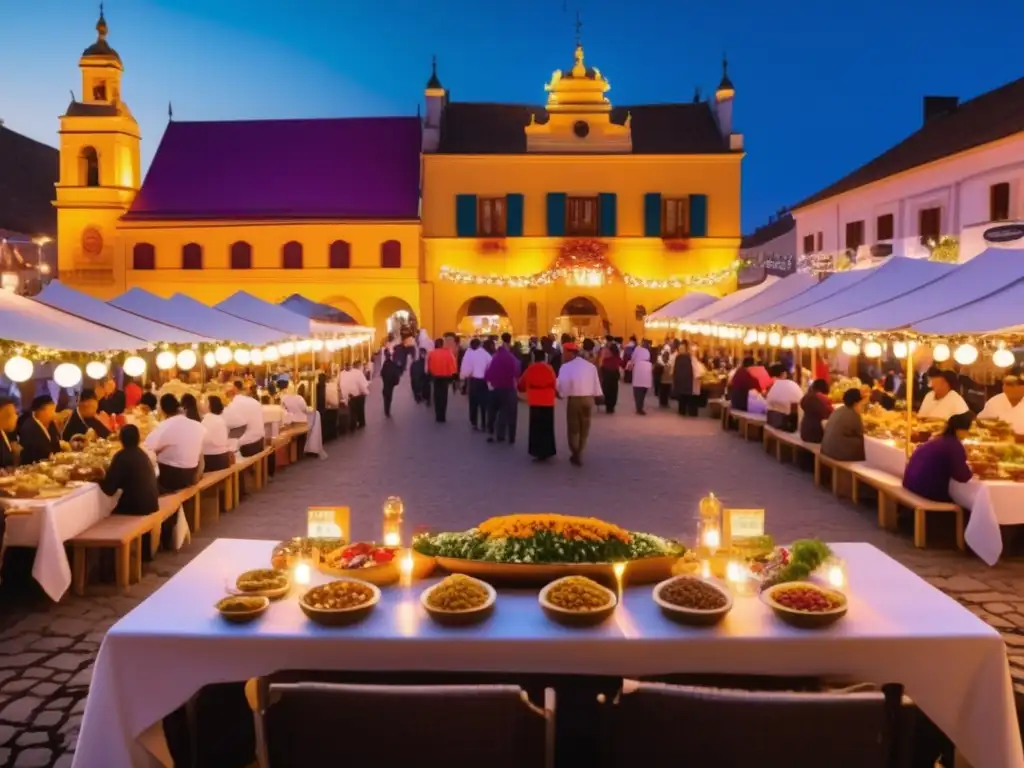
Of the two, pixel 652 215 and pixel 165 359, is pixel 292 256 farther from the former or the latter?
pixel 165 359

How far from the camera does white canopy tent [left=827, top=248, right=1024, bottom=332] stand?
9.62m

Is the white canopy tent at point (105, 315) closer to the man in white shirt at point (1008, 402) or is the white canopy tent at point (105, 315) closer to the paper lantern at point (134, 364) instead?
the paper lantern at point (134, 364)

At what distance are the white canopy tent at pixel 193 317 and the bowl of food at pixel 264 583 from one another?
903cm

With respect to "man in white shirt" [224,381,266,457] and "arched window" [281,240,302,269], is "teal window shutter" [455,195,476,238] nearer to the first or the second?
"arched window" [281,240,302,269]

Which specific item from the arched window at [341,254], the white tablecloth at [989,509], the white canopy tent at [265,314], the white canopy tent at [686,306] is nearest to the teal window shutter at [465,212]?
the arched window at [341,254]

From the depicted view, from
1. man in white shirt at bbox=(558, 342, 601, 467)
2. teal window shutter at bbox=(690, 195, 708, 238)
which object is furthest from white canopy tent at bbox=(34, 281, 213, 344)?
teal window shutter at bbox=(690, 195, 708, 238)

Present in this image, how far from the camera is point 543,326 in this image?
1347 inches

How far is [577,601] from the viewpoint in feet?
13.4

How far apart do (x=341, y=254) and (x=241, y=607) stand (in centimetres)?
3102

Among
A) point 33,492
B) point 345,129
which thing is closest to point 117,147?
point 345,129

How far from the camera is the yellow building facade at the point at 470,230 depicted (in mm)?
34000

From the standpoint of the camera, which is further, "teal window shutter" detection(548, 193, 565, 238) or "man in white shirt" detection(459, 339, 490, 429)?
"teal window shutter" detection(548, 193, 565, 238)

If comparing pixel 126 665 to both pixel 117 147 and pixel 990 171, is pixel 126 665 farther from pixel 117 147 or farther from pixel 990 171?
pixel 117 147

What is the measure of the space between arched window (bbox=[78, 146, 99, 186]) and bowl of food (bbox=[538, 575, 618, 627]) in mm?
34222
